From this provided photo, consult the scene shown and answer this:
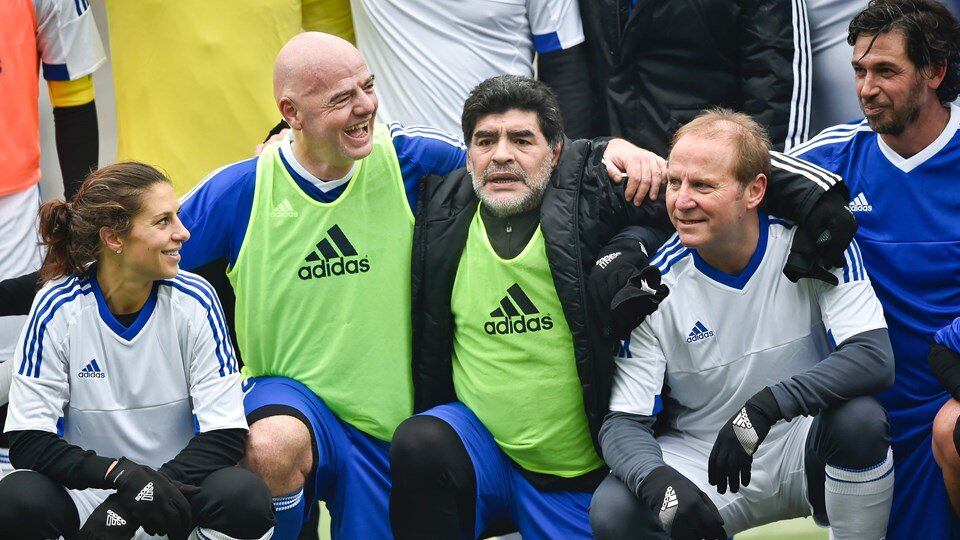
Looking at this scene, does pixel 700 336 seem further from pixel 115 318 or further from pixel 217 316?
pixel 115 318

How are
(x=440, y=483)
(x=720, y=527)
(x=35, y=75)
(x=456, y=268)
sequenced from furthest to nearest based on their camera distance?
(x=35, y=75) → (x=456, y=268) → (x=440, y=483) → (x=720, y=527)

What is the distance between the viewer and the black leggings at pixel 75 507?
3797mm

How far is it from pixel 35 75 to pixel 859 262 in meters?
2.95

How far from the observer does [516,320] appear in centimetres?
431

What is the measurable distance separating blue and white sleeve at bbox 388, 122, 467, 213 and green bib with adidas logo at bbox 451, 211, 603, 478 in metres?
0.36

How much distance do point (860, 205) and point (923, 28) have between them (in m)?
0.58

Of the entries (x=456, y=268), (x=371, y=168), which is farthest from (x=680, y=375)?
(x=371, y=168)

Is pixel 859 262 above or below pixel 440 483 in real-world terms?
above

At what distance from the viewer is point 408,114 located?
16.7ft

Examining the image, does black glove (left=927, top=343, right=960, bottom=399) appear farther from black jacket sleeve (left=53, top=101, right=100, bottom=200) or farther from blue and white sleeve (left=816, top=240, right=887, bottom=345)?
black jacket sleeve (left=53, top=101, right=100, bottom=200)

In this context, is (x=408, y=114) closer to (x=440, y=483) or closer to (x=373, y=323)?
(x=373, y=323)

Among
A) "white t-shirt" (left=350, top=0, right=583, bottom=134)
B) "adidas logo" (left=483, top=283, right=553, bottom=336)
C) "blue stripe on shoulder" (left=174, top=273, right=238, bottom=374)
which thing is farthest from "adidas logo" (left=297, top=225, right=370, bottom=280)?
"white t-shirt" (left=350, top=0, right=583, bottom=134)

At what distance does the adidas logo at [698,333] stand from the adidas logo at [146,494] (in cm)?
166

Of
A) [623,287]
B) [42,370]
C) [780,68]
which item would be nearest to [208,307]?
[42,370]
